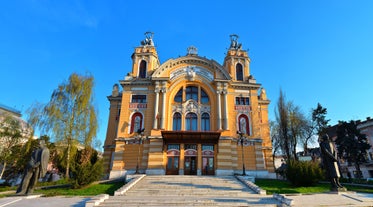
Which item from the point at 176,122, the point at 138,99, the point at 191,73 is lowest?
the point at 176,122

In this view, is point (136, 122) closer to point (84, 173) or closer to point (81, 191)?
point (84, 173)

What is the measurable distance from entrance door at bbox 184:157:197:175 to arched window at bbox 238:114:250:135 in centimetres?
679

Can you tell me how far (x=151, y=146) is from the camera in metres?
23.4

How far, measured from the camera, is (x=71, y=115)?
21.3 meters

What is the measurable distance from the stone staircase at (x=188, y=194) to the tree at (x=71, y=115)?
26.0ft

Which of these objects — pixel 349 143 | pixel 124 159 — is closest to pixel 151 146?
pixel 124 159

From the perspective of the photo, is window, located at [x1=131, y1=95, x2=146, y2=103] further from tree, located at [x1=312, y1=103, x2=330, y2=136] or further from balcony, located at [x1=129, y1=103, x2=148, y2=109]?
tree, located at [x1=312, y1=103, x2=330, y2=136]

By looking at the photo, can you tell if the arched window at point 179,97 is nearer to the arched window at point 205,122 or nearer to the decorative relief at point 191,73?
the decorative relief at point 191,73

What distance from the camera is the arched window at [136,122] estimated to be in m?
25.1

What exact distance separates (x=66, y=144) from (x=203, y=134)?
13.5 metres

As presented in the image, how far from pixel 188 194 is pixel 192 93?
15451 mm

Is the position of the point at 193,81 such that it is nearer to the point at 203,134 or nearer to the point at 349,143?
the point at 203,134

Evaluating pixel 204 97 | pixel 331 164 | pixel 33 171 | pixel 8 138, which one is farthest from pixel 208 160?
pixel 8 138

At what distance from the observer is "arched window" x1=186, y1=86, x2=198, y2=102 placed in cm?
2680
